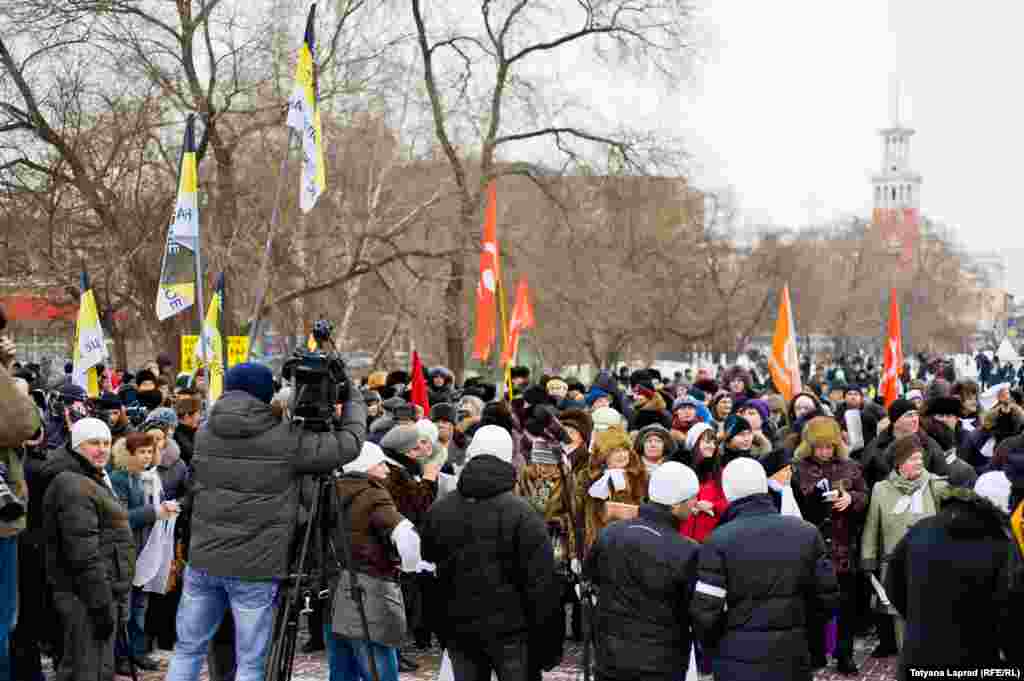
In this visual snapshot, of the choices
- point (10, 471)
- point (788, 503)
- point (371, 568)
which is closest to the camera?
point (10, 471)

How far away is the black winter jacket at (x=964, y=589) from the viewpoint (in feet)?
19.8

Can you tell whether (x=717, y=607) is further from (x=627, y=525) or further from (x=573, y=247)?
(x=573, y=247)

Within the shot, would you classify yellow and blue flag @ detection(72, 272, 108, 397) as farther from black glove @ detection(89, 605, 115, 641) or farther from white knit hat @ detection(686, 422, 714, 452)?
white knit hat @ detection(686, 422, 714, 452)

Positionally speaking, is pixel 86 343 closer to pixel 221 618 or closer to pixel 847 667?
pixel 221 618

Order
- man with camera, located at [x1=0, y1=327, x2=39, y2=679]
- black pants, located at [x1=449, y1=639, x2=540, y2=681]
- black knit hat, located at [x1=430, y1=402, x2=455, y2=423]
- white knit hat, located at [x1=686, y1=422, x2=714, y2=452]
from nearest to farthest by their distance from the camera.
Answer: man with camera, located at [x1=0, y1=327, x2=39, y2=679] → black pants, located at [x1=449, y1=639, x2=540, y2=681] → white knit hat, located at [x1=686, y1=422, x2=714, y2=452] → black knit hat, located at [x1=430, y1=402, x2=455, y2=423]

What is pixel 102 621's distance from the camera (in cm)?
776

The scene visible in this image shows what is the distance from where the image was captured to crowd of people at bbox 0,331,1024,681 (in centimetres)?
606

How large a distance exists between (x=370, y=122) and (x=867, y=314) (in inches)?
2188

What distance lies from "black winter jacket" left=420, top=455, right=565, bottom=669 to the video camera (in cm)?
74

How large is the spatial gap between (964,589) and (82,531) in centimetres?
467

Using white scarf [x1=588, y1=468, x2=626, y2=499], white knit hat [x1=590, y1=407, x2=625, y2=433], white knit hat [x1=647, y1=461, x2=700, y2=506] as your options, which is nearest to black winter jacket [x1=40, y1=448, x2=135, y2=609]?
white scarf [x1=588, y1=468, x2=626, y2=499]

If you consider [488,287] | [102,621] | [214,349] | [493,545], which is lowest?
[102,621]

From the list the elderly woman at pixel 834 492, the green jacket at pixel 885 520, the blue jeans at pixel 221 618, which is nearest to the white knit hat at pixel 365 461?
the blue jeans at pixel 221 618

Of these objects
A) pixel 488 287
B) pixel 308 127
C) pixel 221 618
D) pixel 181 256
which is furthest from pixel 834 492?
pixel 488 287
